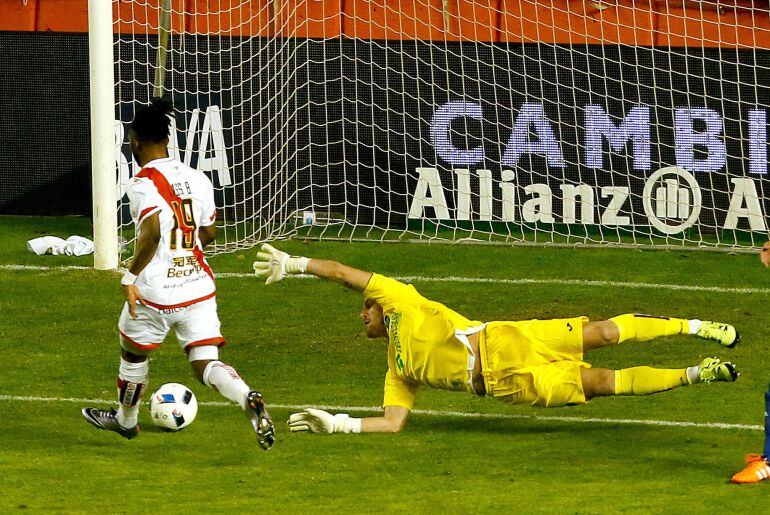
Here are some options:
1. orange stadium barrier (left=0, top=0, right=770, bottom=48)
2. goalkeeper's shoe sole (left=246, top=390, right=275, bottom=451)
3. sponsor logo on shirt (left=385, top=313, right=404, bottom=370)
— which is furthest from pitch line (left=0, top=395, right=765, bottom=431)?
orange stadium barrier (left=0, top=0, right=770, bottom=48)

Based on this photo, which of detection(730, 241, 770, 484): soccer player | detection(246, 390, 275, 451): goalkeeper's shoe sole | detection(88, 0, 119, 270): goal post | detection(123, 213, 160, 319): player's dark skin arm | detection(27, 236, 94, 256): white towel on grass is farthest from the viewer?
detection(27, 236, 94, 256): white towel on grass

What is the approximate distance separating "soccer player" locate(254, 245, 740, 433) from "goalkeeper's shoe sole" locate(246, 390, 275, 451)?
532 millimetres

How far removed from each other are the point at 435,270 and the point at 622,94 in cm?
318

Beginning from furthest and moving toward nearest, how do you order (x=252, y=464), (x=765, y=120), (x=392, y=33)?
(x=392, y=33)
(x=765, y=120)
(x=252, y=464)

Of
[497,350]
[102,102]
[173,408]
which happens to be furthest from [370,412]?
[102,102]

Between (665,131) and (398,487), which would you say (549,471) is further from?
(665,131)

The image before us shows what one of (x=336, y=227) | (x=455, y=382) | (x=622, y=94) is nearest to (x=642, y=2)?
(x=622, y=94)

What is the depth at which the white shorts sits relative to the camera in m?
7.68

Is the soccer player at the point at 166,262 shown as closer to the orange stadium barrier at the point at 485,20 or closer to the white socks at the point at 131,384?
the white socks at the point at 131,384

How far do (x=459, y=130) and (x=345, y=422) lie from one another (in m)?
8.04

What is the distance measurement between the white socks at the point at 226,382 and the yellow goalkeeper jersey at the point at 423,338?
0.92 meters

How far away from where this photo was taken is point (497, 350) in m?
7.89

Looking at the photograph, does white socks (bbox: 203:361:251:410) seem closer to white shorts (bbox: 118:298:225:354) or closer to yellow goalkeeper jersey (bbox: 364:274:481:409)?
white shorts (bbox: 118:298:225:354)

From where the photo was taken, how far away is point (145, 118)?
7.65 m
